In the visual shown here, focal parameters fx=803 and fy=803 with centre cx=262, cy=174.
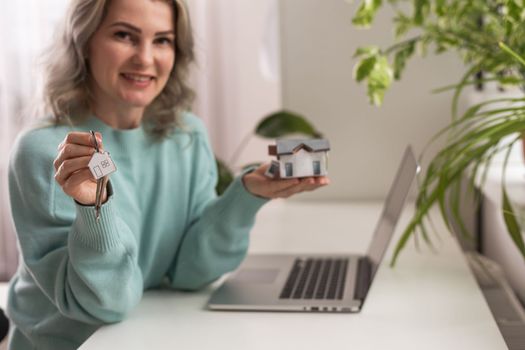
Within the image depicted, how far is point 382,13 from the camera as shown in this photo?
2137 millimetres

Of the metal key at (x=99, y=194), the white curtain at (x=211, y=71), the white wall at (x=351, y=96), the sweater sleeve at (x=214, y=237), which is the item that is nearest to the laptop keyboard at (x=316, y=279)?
the sweater sleeve at (x=214, y=237)

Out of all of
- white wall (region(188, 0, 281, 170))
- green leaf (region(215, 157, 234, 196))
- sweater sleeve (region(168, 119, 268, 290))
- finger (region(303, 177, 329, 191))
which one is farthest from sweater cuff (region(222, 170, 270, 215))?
white wall (region(188, 0, 281, 170))

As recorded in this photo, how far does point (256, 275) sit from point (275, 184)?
23 cm

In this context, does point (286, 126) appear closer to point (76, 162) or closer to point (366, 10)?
point (366, 10)

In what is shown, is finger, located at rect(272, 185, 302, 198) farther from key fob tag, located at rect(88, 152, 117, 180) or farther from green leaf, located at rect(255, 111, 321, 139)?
green leaf, located at rect(255, 111, 321, 139)

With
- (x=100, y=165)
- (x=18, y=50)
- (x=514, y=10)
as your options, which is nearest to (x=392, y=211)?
(x=514, y=10)

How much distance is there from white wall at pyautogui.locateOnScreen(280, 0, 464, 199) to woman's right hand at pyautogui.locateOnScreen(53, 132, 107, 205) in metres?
1.25

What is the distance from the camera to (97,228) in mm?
1059

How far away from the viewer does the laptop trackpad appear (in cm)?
137

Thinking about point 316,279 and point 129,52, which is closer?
point 129,52

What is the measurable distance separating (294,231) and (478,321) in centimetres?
79

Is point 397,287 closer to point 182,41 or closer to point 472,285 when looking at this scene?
point 472,285

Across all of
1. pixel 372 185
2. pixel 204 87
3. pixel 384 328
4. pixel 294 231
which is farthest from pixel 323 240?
pixel 204 87

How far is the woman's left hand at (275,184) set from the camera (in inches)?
47.6
